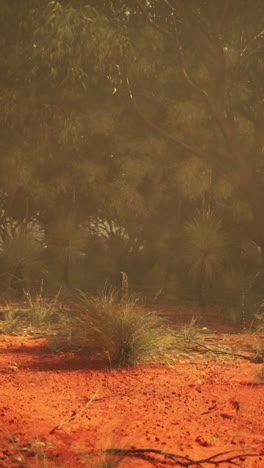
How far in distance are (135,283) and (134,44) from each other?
23.5ft

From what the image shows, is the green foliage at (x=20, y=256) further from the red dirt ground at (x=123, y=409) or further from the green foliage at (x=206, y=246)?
the red dirt ground at (x=123, y=409)

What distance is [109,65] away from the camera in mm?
11258

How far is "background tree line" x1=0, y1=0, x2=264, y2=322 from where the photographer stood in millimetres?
11109

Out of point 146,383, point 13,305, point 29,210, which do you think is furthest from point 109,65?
point 146,383

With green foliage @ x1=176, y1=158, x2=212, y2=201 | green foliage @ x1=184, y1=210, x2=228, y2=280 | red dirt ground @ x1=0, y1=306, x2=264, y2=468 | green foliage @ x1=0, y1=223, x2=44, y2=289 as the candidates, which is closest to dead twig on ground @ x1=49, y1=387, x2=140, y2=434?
red dirt ground @ x1=0, y1=306, x2=264, y2=468

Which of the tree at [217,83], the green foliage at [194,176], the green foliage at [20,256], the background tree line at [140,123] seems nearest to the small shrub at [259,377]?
the background tree line at [140,123]

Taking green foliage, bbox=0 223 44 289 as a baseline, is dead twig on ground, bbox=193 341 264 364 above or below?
below

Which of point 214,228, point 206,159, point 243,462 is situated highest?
point 206,159

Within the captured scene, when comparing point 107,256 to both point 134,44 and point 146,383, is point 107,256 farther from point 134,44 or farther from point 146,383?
point 146,383

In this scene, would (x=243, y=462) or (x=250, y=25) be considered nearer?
(x=243, y=462)

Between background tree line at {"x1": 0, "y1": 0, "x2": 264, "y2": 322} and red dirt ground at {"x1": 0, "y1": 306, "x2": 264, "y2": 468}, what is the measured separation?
548 centimetres

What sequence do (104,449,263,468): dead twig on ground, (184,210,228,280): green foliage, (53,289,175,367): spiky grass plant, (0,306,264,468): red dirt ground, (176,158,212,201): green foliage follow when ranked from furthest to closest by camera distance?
(176,158,212,201): green foliage < (184,210,228,280): green foliage < (53,289,175,367): spiky grass plant < (0,306,264,468): red dirt ground < (104,449,263,468): dead twig on ground

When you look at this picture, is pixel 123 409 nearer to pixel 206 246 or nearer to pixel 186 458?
pixel 186 458

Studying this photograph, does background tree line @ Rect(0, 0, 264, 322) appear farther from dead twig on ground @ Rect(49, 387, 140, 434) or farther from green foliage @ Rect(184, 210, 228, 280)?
dead twig on ground @ Rect(49, 387, 140, 434)
